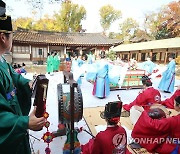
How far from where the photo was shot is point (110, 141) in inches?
75.2

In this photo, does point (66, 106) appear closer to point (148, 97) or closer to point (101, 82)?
point (148, 97)

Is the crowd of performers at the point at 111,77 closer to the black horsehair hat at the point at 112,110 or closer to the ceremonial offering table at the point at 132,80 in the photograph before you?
the ceremonial offering table at the point at 132,80

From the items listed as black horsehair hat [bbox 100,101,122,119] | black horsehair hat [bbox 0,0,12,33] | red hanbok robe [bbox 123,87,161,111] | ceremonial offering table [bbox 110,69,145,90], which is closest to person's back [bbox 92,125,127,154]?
black horsehair hat [bbox 100,101,122,119]

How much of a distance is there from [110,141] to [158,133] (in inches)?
45.0

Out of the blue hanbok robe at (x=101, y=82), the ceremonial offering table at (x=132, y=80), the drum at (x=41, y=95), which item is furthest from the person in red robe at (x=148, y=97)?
the ceremonial offering table at (x=132, y=80)

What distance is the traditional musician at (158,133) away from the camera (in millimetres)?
2512

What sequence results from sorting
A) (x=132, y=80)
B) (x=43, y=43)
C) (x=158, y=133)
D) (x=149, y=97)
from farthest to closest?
(x=43, y=43) < (x=132, y=80) < (x=149, y=97) < (x=158, y=133)

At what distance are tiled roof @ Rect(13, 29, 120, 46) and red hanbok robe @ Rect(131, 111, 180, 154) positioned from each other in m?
16.6

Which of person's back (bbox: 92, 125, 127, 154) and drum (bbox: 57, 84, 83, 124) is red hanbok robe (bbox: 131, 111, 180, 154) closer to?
person's back (bbox: 92, 125, 127, 154)

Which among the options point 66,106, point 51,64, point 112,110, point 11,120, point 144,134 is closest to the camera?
point 11,120

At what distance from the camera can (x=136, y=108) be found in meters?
3.51

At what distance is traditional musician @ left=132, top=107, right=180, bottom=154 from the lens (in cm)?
251

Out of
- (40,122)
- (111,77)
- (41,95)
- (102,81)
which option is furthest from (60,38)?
(40,122)

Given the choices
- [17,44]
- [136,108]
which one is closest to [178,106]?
[136,108]
